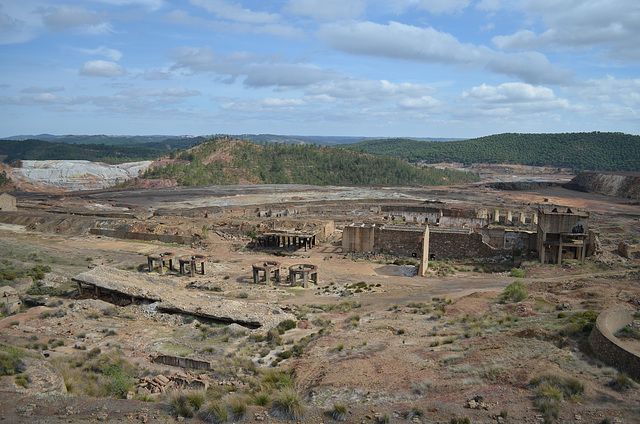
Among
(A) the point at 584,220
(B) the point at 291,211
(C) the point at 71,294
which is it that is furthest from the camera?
(B) the point at 291,211

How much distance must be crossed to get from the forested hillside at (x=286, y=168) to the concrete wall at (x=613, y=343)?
3746 inches

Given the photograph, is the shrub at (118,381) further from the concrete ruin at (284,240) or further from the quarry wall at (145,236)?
the quarry wall at (145,236)

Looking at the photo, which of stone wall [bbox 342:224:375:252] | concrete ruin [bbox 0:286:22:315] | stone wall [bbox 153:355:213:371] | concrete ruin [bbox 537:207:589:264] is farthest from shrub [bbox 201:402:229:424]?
concrete ruin [bbox 537:207:589:264]

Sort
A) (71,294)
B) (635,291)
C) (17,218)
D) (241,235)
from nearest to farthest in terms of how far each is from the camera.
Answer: (635,291)
(71,294)
(241,235)
(17,218)

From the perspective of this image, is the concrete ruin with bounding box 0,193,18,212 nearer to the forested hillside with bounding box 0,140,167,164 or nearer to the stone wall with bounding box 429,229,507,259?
the stone wall with bounding box 429,229,507,259

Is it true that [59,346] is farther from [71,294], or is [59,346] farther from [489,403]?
[489,403]

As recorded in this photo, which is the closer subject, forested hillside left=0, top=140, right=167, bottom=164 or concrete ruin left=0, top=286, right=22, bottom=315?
concrete ruin left=0, top=286, right=22, bottom=315

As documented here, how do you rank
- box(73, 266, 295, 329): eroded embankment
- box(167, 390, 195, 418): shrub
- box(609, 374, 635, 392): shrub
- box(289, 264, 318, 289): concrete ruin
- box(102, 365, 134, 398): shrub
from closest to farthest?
box(609, 374, 635, 392): shrub, box(167, 390, 195, 418): shrub, box(102, 365, 134, 398): shrub, box(73, 266, 295, 329): eroded embankment, box(289, 264, 318, 289): concrete ruin

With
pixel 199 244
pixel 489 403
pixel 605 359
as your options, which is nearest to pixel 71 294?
pixel 199 244

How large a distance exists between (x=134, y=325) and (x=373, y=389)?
13239 millimetres

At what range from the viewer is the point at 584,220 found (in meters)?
31.7

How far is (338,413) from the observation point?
40.3 ft

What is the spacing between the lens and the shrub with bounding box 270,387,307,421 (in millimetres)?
12273

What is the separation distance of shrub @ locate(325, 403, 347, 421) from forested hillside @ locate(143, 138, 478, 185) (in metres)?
95.4
